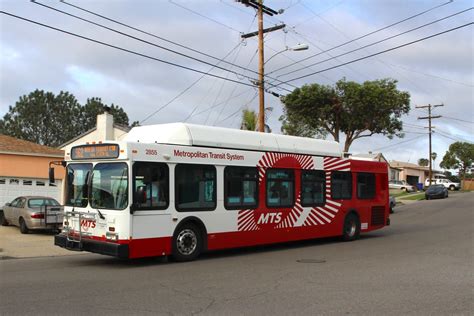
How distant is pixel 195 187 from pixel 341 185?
20.4 feet

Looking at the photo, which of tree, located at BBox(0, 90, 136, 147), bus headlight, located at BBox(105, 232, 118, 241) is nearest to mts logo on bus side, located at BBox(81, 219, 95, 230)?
bus headlight, located at BBox(105, 232, 118, 241)

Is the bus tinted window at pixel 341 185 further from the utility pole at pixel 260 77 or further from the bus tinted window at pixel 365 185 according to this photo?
the utility pole at pixel 260 77

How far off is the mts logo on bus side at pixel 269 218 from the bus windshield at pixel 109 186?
13.4 feet

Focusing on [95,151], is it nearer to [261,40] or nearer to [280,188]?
[280,188]

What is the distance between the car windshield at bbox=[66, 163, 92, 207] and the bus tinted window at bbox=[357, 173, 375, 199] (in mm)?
9308

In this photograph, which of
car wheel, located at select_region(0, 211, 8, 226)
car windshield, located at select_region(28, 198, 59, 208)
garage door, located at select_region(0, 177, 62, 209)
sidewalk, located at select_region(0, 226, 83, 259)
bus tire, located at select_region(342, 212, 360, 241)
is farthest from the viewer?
garage door, located at select_region(0, 177, 62, 209)

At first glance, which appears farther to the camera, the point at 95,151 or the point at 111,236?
the point at 95,151

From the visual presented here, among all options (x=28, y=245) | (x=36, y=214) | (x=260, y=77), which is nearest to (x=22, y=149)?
(x=36, y=214)

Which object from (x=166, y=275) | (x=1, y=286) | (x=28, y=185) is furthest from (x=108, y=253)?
(x=28, y=185)

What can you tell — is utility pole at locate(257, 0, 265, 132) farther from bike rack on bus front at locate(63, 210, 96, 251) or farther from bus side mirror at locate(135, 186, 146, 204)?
bike rack on bus front at locate(63, 210, 96, 251)

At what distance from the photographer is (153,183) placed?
1100 cm

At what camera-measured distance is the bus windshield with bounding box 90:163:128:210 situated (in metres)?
10.6

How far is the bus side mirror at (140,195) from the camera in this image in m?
10.6

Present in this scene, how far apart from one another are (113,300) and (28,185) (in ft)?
61.0
